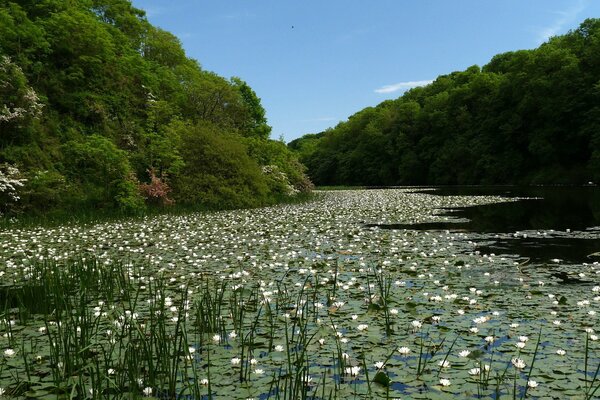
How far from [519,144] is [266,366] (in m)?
85.1

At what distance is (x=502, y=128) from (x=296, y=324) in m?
81.5

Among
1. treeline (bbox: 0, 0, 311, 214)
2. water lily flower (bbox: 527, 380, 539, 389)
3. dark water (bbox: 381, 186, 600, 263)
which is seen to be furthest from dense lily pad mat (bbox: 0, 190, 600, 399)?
treeline (bbox: 0, 0, 311, 214)

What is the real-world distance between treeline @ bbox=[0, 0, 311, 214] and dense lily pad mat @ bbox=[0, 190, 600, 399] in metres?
9.84

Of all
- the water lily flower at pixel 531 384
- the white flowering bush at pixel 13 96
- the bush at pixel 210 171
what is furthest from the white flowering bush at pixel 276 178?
the water lily flower at pixel 531 384

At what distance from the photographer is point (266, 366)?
19.8 feet

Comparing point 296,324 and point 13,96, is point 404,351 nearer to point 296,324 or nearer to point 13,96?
point 296,324

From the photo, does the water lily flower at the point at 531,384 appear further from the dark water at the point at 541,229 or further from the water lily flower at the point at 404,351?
the dark water at the point at 541,229

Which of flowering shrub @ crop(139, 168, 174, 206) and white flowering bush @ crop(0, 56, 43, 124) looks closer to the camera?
white flowering bush @ crop(0, 56, 43, 124)

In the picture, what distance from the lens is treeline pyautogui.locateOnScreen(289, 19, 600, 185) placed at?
6731 cm

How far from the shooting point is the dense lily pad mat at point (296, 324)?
17.6 ft

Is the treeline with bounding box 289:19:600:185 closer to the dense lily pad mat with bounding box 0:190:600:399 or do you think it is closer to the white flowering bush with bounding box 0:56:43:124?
the dense lily pad mat with bounding box 0:190:600:399

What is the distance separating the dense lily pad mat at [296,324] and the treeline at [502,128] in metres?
60.6

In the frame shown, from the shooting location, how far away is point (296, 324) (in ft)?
25.1

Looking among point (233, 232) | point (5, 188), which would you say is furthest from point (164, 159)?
point (233, 232)
